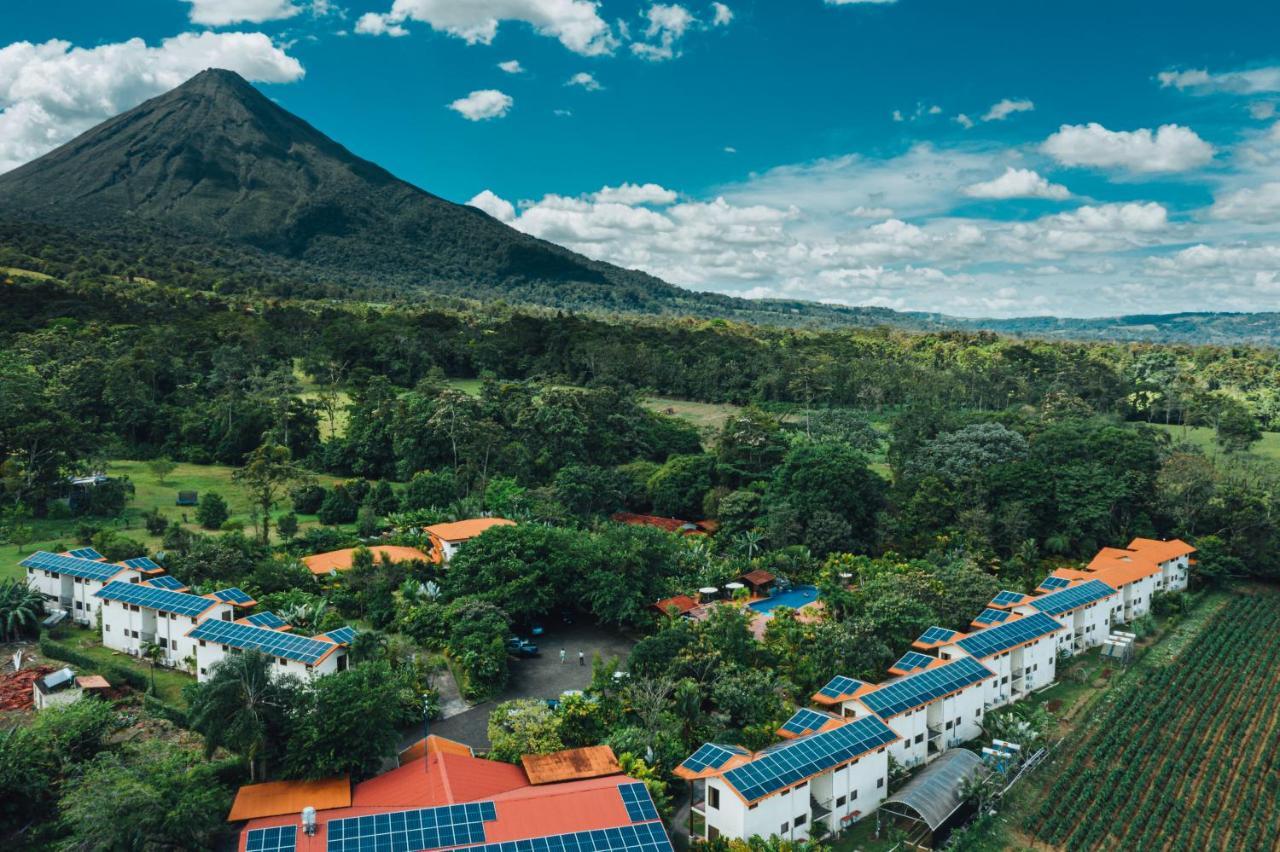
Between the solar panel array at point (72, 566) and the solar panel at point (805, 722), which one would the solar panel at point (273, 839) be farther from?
the solar panel array at point (72, 566)

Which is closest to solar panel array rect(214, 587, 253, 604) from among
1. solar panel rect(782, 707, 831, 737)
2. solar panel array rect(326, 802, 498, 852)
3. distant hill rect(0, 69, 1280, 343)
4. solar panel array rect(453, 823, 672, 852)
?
solar panel array rect(326, 802, 498, 852)

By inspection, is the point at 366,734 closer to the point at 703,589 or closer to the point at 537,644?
the point at 537,644

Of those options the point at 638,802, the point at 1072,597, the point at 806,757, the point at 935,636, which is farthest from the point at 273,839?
the point at 1072,597

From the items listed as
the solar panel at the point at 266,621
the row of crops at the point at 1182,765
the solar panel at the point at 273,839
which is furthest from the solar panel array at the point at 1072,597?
the solar panel at the point at 266,621

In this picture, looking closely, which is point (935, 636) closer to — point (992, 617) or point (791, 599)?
point (992, 617)

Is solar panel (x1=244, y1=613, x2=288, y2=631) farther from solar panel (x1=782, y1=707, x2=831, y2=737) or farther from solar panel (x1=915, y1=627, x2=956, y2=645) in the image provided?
solar panel (x1=915, y1=627, x2=956, y2=645)
